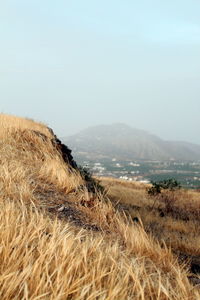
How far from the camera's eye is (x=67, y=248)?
10.1 feet

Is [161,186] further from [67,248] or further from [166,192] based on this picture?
[67,248]

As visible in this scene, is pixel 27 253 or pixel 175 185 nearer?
pixel 27 253

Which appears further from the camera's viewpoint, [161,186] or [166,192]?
[161,186]

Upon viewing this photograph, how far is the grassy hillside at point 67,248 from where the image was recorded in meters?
2.56

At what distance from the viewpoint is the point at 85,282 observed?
2775 millimetres

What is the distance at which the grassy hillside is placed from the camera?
256cm

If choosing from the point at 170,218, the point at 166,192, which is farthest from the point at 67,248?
the point at 166,192

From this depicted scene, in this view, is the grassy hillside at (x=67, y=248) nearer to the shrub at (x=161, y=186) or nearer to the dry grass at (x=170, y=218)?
the dry grass at (x=170, y=218)

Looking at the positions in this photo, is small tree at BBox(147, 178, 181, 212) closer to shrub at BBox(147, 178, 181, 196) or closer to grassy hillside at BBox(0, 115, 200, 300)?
shrub at BBox(147, 178, 181, 196)

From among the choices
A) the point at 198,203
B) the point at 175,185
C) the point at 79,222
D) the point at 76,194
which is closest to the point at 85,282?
the point at 79,222

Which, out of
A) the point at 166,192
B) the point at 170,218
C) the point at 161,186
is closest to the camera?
the point at 170,218

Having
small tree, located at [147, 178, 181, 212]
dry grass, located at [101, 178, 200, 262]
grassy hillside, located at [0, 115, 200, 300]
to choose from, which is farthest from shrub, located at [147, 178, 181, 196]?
grassy hillside, located at [0, 115, 200, 300]

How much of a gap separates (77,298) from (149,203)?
17584 millimetres

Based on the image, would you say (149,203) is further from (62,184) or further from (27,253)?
(27,253)
